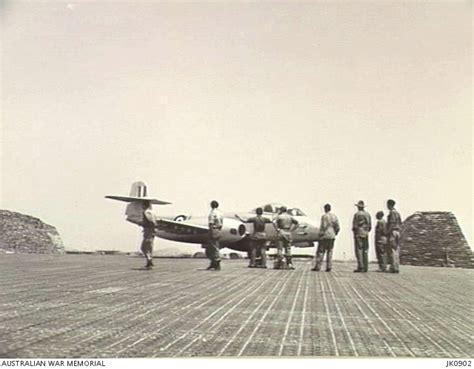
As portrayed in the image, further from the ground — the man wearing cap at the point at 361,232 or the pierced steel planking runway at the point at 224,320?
the man wearing cap at the point at 361,232

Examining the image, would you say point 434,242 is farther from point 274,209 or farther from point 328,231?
point 328,231

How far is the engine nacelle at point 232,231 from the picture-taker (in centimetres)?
2108

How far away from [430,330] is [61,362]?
10.4ft

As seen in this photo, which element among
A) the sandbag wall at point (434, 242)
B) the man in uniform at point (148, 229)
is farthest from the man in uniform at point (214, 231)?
the sandbag wall at point (434, 242)

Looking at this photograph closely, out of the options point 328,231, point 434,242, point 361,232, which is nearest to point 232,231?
point 434,242

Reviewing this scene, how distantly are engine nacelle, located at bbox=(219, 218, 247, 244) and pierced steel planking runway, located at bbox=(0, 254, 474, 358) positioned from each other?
1249cm

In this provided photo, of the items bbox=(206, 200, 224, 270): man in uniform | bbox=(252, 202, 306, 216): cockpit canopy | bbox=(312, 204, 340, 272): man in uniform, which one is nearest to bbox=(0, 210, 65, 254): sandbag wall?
bbox=(252, 202, 306, 216): cockpit canopy

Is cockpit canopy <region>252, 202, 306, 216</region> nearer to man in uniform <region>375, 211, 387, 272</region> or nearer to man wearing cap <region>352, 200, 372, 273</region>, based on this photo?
Result: man in uniform <region>375, 211, 387, 272</region>

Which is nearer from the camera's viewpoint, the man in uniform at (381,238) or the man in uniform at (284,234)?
the man in uniform at (381,238)

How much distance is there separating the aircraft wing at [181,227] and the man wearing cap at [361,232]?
1135cm

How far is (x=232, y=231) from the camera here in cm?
2114

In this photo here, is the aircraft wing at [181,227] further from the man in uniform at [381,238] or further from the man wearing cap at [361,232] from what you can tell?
the man wearing cap at [361,232]

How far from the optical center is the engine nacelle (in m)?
21.1

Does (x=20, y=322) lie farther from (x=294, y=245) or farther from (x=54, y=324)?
(x=294, y=245)
